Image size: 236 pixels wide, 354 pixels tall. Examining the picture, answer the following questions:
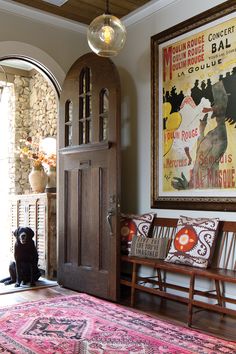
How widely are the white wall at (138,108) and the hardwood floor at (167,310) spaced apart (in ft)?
2.98

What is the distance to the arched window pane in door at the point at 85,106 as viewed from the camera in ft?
14.4

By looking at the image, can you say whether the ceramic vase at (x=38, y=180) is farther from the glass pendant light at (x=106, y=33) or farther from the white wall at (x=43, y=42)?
the glass pendant light at (x=106, y=33)

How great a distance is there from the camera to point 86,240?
14.0 ft

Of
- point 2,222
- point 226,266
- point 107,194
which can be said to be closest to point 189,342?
point 226,266

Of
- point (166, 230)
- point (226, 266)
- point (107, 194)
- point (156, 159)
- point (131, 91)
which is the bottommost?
point (226, 266)

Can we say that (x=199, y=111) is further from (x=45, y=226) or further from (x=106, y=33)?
(x=45, y=226)

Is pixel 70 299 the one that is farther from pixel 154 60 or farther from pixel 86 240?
pixel 154 60

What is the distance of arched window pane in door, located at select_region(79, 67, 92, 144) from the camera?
4383mm

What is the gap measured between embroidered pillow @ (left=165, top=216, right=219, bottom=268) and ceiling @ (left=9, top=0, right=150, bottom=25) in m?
2.46

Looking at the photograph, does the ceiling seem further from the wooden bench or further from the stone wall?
the wooden bench

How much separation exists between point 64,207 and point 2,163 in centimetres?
306

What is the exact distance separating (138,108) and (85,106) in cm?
62

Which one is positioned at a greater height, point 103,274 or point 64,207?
point 64,207

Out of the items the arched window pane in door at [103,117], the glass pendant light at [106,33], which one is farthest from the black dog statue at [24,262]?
the glass pendant light at [106,33]
